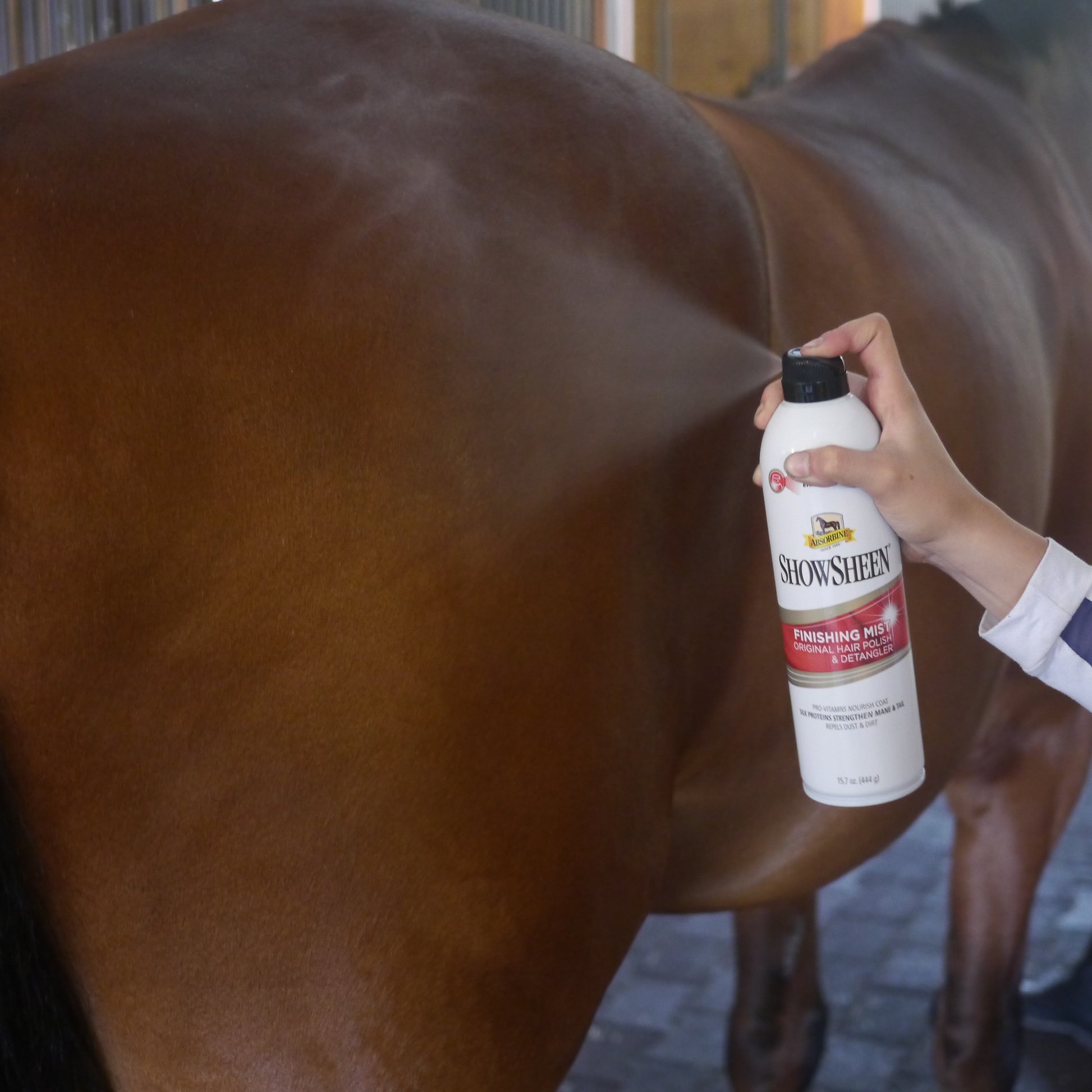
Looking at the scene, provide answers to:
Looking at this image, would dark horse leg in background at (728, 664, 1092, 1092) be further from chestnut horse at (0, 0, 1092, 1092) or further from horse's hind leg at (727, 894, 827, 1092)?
chestnut horse at (0, 0, 1092, 1092)

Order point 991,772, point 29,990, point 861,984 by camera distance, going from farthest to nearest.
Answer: point 861,984
point 991,772
point 29,990

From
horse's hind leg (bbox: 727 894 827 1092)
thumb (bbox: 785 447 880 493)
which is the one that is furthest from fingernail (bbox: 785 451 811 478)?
horse's hind leg (bbox: 727 894 827 1092)

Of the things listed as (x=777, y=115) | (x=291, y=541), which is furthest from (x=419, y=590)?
(x=777, y=115)

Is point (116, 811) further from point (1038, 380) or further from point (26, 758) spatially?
point (1038, 380)

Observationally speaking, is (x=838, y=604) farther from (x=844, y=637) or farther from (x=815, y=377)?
(x=815, y=377)

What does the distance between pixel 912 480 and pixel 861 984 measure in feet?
5.35

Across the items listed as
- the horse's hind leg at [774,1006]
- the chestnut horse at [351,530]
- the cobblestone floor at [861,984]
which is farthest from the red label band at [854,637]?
the cobblestone floor at [861,984]

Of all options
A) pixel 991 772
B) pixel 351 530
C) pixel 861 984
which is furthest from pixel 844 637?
pixel 861 984

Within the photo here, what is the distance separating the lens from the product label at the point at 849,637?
768 mm

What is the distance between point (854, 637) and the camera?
768 mm

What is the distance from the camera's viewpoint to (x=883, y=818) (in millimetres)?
1168

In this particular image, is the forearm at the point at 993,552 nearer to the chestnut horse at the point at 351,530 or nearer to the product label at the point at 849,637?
the product label at the point at 849,637

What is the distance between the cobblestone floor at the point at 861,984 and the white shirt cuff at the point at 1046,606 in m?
1.26

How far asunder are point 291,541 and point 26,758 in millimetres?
181
